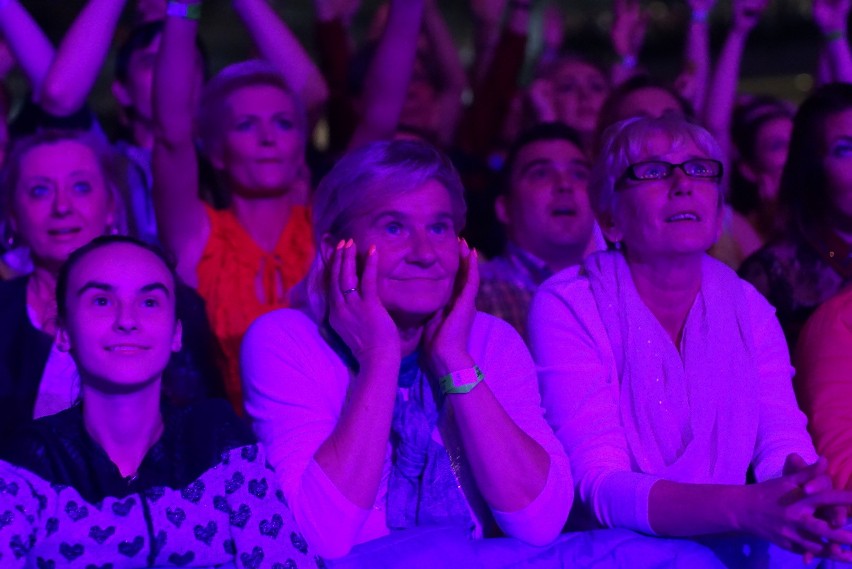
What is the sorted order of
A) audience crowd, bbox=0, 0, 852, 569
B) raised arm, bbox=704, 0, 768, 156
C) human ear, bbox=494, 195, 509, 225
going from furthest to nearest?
raised arm, bbox=704, 0, 768, 156 < human ear, bbox=494, 195, 509, 225 < audience crowd, bbox=0, 0, 852, 569

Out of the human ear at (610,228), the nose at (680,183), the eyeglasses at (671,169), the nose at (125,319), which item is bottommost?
the nose at (125,319)

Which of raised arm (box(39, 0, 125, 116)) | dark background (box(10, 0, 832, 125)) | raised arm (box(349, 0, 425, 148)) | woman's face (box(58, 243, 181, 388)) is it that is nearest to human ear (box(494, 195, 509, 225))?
raised arm (box(349, 0, 425, 148))

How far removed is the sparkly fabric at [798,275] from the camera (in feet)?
9.37

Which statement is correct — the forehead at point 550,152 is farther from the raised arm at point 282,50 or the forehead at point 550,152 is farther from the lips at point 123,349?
the lips at point 123,349

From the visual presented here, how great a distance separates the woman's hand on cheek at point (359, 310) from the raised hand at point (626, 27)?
7.69 feet

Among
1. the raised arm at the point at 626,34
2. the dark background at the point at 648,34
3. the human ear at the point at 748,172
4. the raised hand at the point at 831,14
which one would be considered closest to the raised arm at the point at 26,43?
the raised arm at the point at 626,34

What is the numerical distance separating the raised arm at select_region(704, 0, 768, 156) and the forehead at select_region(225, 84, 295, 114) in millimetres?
1556

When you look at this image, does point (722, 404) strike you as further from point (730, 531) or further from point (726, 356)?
point (730, 531)

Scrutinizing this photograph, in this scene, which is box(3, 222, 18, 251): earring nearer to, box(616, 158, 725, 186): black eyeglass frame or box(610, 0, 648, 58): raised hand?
box(616, 158, 725, 186): black eyeglass frame

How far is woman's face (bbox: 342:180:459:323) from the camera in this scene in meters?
2.27

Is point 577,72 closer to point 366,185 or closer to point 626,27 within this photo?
point 626,27

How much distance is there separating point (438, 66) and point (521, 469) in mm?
2550

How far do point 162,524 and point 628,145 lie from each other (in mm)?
1247

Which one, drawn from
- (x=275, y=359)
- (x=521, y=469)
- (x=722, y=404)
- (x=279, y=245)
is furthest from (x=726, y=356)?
(x=279, y=245)
